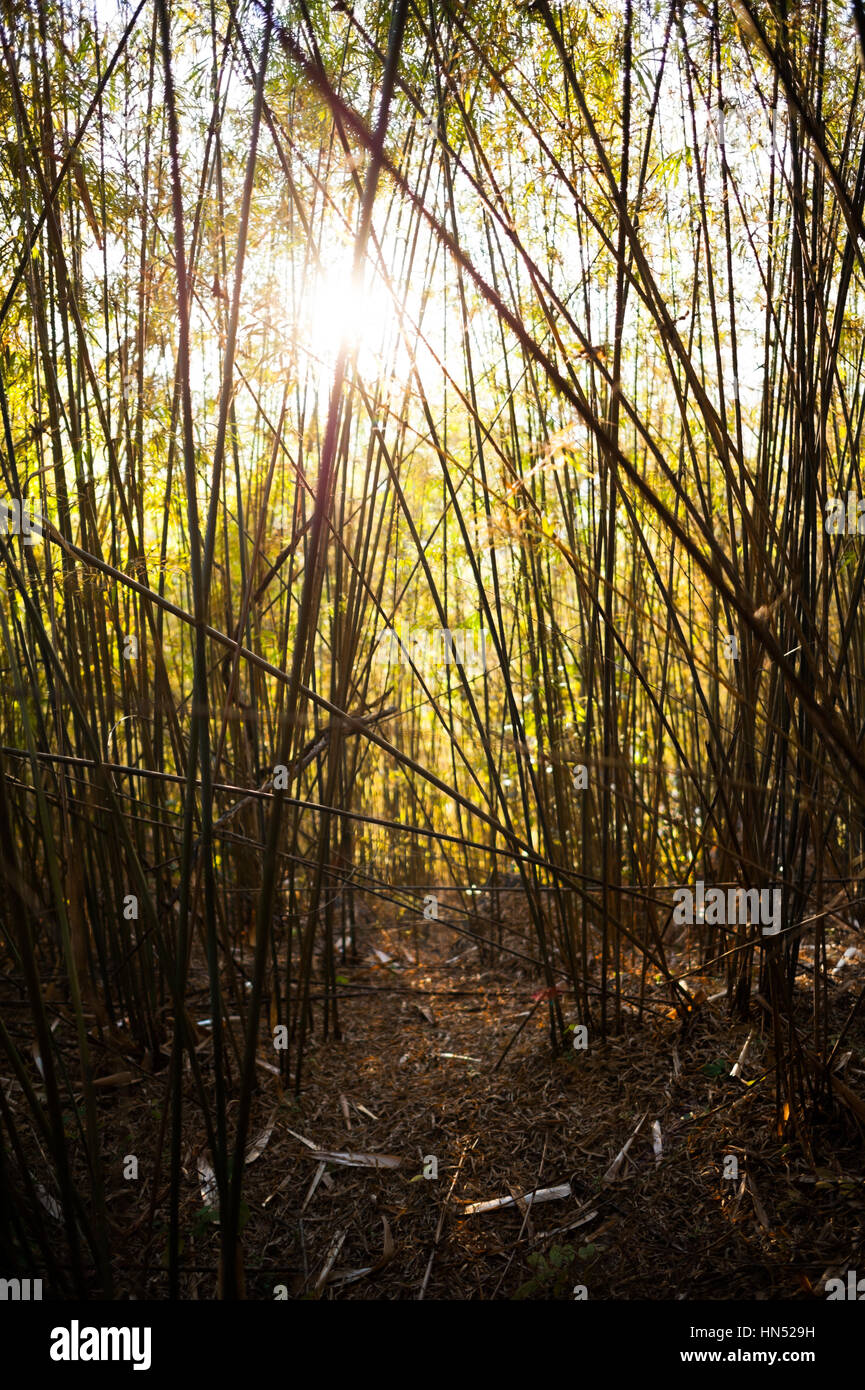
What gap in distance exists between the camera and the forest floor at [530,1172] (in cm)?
105

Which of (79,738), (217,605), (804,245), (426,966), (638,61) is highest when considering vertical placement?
(638,61)

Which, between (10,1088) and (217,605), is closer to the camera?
(10,1088)

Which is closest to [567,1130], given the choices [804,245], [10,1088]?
[10,1088]

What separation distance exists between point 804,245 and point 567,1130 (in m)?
1.32

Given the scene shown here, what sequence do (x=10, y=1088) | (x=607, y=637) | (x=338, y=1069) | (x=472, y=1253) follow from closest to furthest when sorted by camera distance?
1. (x=472, y=1253)
2. (x=607, y=637)
3. (x=10, y=1088)
4. (x=338, y=1069)

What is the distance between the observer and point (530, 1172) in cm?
129

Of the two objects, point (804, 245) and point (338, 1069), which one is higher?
point (804, 245)

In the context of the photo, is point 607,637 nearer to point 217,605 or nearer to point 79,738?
point 79,738

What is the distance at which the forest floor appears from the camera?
1.05 meters

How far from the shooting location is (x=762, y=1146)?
119 centimetres

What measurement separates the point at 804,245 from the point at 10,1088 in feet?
5.90

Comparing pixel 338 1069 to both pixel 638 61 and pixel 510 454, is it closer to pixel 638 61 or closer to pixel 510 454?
pixel 510 454

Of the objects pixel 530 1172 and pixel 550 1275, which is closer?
pixel 550 1275
